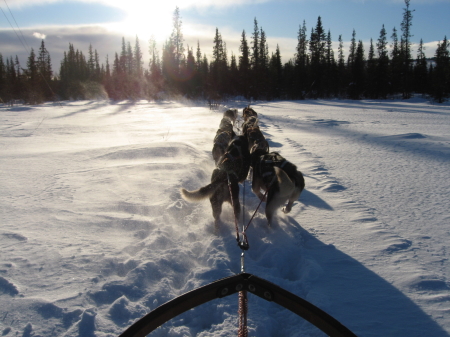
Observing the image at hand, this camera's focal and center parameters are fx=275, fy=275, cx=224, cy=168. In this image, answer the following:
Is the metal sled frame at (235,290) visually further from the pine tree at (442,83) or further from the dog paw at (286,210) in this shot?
the pine tree at (442,83)

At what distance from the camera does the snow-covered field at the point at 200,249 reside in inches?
69.0

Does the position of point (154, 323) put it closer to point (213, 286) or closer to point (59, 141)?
point (213, 286)

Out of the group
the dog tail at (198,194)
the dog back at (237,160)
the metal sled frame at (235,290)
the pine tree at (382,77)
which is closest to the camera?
the metal sled frame at (235,290)

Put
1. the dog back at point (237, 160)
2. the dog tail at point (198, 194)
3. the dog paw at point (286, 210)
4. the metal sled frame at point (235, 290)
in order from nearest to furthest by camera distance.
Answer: the metal sled frame at point (235, 290) → the dog tail at point (198, 194) → the dog back at point (237, 160) → the dog paw at point (286, 210)

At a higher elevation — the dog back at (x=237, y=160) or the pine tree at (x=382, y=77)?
the pine tree at (x=382, y=77)

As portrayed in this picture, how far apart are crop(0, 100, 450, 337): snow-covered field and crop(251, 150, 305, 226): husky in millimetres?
273

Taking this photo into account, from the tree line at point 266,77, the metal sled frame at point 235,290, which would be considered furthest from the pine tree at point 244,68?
the metal sled frame at point 235,290

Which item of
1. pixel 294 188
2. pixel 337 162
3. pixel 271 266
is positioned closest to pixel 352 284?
pixel 271 266

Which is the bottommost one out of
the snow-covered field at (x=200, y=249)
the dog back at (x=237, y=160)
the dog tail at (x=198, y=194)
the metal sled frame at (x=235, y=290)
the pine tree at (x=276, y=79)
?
the snow-covered field at (x=200, y=249)

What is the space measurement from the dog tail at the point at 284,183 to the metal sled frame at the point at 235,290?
2.29 metres

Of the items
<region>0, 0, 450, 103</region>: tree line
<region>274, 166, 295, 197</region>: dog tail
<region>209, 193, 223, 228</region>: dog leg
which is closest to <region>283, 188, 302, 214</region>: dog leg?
<region>274, 166, 295, 197</region>: dog tail

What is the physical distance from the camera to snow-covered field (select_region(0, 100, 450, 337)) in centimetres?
175

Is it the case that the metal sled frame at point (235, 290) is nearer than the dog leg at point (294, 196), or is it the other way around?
the metal sled frame at point (235, 290)

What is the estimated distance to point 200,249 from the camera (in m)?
2.68
